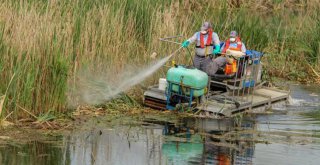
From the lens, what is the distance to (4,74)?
53.7 ft

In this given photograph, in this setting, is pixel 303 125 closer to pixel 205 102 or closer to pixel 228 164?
pixel 205 102

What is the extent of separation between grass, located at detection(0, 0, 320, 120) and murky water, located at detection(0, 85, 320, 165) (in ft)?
3.58

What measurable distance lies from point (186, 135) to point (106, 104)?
2274 millimetres

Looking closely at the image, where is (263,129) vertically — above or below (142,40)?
below

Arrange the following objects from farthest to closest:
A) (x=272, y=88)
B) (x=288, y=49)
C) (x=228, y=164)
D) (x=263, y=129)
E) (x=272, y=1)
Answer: (x=272, y=1) < (x=288, y=49) < (x=272, y=88) < (x=263, y=129) < (x=228, y=164)

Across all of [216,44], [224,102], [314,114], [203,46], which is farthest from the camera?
[314,114]

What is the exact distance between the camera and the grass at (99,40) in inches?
650

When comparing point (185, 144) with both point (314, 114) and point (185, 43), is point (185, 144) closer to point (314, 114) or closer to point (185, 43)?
point (185, 43)

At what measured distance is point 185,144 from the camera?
16.1 m

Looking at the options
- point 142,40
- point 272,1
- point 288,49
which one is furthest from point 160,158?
point 272,1

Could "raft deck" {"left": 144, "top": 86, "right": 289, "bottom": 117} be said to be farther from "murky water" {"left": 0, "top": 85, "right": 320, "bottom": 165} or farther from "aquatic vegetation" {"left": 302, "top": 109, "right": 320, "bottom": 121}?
"aquatic vegetation" {"left": 302, "top": 109, "right": 320, "bottom": 121}

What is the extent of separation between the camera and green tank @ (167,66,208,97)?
18.3 m

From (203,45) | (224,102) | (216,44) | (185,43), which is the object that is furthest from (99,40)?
(224,102)

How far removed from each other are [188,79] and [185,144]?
2477 millimetres
